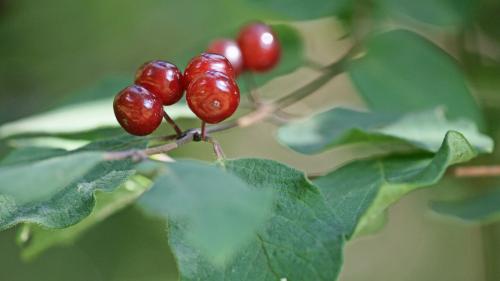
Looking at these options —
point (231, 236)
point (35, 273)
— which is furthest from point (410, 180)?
point (35, 273)

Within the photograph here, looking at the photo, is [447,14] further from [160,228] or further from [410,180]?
[160,228]

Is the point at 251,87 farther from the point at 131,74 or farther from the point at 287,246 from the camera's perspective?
the point at 131,74

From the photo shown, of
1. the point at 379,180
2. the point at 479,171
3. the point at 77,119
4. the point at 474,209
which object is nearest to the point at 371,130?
the point at 379,180

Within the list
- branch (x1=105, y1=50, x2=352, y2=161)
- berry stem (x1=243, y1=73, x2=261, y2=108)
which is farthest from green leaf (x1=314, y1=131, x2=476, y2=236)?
berry stem (x1=243, y1=73, x2=261, y2=108)

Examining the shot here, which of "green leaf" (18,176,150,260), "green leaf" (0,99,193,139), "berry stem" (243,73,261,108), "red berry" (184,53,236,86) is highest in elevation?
"red berry" (184,53,236,86)

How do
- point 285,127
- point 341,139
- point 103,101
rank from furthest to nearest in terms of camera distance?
point 103,101
point 285,127
point 341,139

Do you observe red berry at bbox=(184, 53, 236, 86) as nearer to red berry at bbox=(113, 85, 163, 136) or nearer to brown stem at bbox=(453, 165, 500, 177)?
red berry at bbox=(113, 85, 163, 136)

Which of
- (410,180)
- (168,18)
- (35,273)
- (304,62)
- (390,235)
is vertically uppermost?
(410,180)

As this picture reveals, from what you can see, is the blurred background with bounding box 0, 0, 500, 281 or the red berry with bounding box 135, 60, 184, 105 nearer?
the red berry with bounding box 135, 60, 184, 105
